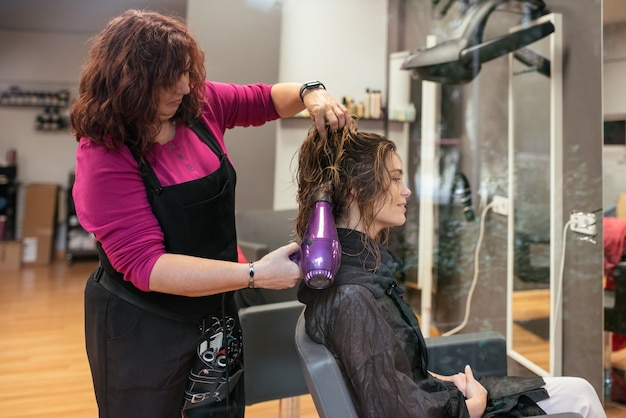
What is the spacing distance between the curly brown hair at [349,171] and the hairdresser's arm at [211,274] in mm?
174

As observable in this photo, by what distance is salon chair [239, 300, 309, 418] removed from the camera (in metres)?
1.36

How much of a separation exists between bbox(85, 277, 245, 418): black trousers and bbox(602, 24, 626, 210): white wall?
146 cm

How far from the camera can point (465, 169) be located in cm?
253

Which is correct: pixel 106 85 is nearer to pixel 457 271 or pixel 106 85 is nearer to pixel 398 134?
pixel 398 134

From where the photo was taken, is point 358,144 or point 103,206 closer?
point 103,206

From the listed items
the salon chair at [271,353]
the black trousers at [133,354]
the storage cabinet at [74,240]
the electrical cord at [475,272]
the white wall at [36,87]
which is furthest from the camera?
the white wall at [36,87]

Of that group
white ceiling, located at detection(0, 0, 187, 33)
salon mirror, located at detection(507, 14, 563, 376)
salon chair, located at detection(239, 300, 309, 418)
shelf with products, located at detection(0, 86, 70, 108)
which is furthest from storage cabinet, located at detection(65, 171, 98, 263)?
salon mirror, located at detection(507, 14, 563, 376)

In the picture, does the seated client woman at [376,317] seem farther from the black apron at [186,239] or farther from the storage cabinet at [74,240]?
the storage cabinet at [74,240]

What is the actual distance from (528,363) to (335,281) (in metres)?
1.49

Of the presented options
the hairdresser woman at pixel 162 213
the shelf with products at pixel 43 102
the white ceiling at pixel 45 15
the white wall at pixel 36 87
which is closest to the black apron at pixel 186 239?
the hairdresser woman at pixel 162 213

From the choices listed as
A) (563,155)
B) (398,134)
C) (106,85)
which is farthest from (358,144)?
(398,134)

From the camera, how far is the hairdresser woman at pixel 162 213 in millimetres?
850

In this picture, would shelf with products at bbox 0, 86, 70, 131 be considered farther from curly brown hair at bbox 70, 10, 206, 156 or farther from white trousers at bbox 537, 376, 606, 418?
white trousers at bbox 537, 376, 606, 418

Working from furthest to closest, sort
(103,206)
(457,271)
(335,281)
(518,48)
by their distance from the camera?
(457,271) < (518,48) < (335,281) < (103,206)
